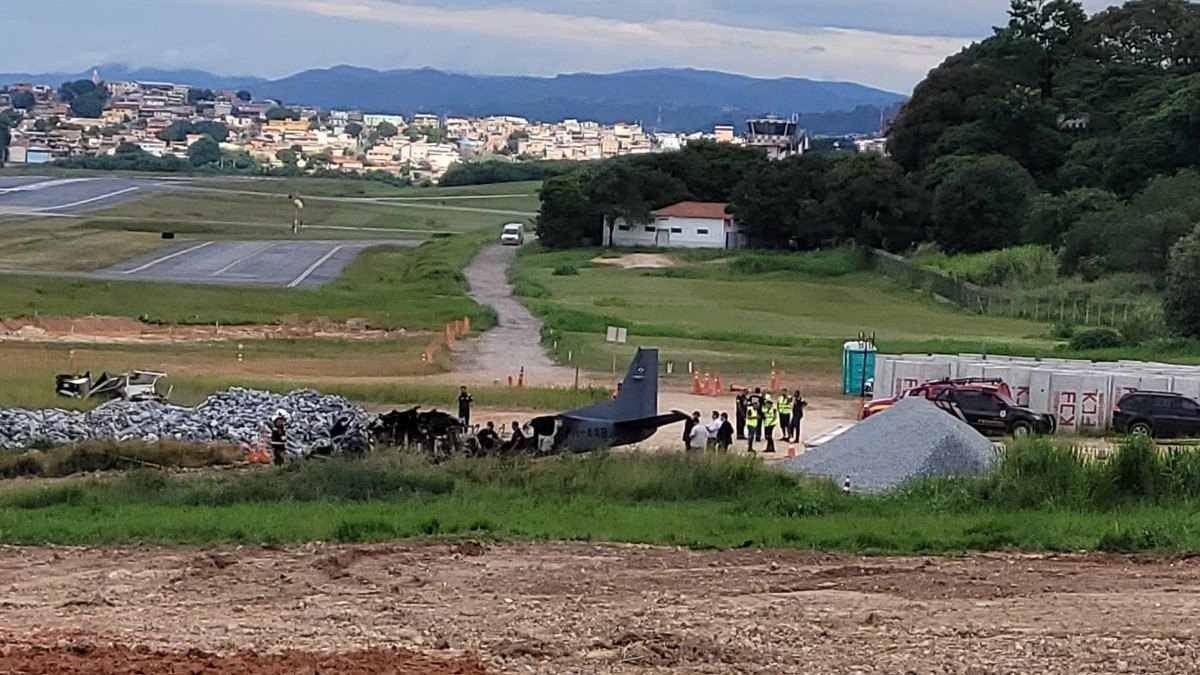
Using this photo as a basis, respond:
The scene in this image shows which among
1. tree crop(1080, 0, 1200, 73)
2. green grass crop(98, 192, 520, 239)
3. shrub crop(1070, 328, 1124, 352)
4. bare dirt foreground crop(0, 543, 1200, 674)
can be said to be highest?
tree crop(1080, 0, 1200, 73)

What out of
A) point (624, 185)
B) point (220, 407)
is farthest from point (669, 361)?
point (624, 185)

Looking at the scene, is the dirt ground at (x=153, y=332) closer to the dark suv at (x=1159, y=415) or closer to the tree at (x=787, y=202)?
the dark suv at (x=1159, y=415)

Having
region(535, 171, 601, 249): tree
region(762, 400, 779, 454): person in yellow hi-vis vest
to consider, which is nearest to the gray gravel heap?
region(762, 400, 779, 454): person in yellow hi-vis vest

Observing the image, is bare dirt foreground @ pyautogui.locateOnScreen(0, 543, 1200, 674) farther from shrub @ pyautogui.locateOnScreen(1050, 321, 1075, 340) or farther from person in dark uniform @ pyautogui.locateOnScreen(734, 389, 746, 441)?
shrub @ pyautogui.locateOnScreen(1050, 321, 1075, 340)

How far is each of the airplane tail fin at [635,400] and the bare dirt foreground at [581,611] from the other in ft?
43.8

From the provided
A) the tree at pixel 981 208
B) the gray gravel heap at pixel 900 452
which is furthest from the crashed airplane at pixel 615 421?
the tree at pixel 981 208

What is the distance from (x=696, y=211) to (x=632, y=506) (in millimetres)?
98683

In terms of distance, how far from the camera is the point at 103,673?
12094mm

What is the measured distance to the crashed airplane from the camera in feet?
105

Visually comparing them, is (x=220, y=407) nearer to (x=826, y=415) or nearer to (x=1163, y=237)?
(x=826, y=415)

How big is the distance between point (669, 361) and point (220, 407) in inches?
840

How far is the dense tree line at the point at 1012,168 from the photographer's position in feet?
330

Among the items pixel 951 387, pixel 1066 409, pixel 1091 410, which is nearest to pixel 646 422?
pixel 951 387

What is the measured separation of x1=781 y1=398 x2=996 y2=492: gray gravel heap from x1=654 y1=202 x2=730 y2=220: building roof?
92.4 metres
